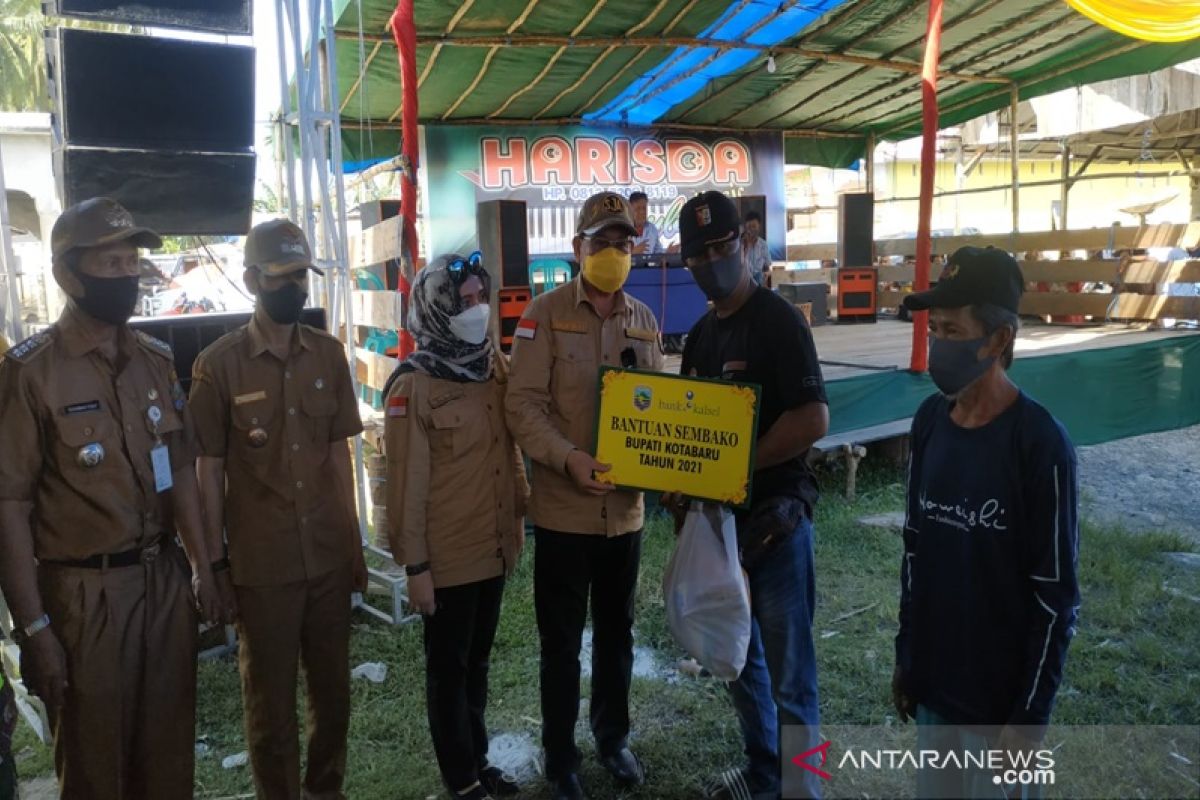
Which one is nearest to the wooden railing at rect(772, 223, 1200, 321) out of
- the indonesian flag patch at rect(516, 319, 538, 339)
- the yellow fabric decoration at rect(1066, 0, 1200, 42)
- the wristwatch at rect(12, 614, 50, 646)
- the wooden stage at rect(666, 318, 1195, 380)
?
the wooden stage at rect(666, 318, 1195, 380)

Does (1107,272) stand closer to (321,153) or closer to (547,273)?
(547,273)

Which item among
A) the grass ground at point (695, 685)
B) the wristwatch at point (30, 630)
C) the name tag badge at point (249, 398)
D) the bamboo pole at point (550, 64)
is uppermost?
the bamboo pole at point (550, 64)

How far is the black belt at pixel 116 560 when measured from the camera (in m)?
2.27

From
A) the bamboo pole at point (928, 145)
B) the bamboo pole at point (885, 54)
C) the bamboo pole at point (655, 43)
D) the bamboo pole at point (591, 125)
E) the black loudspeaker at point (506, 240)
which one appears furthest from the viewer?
the bamboo pole at point (591, 125)

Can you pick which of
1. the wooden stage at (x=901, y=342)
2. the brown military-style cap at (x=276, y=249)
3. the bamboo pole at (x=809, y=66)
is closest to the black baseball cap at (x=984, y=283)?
the brown military-style cap at (x=276, y=249)

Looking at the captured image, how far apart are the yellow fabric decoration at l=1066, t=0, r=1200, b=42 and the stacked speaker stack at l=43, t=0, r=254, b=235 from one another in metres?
6.76

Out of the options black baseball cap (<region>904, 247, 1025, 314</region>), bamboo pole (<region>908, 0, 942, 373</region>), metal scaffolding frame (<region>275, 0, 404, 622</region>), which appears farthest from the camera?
bamboo pole (<region>908, 0, 942, 373</region>)

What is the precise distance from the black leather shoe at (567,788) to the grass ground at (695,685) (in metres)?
0.16

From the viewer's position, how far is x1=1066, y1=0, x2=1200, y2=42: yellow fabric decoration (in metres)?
7.13

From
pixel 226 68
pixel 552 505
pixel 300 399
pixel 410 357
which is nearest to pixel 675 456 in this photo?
pixel 552 505

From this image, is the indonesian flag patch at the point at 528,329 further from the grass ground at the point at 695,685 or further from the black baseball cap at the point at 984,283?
the grass ground at the point at 695,685

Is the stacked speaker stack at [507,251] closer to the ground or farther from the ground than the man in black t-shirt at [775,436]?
farther from the ground

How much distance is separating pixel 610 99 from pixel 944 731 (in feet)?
37.0

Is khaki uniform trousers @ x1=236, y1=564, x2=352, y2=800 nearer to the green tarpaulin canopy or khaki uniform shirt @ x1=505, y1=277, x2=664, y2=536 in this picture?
khaki uniform shirt @ x1=505, y1=277, x2=664, y2=536
